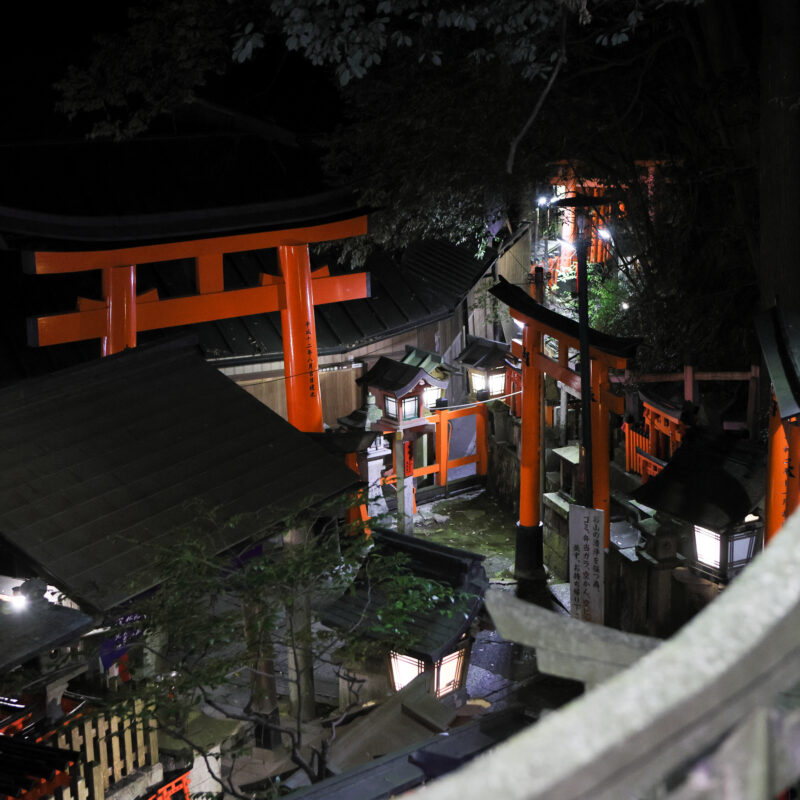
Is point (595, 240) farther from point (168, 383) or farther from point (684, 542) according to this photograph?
point (168, 383)

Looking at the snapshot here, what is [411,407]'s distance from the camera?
15.5 meters

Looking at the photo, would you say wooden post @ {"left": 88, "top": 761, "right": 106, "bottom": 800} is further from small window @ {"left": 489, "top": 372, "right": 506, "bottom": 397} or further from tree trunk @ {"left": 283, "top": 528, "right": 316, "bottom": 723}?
small window @ {"left": 489, "top": 372, "right": 506, "bottom": 397}

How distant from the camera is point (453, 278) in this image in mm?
20484

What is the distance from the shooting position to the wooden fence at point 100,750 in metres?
6.53

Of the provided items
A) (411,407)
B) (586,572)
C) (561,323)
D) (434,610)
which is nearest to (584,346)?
(561,323)

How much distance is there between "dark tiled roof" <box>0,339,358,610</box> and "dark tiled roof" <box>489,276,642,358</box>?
167 inches

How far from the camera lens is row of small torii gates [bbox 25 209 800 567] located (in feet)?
37.2

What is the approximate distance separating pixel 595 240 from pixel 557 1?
13.1 meters

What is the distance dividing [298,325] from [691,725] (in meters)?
11.9

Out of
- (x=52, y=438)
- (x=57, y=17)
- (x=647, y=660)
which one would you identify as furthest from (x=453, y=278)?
(x=647, y=660)

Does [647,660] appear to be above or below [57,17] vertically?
below

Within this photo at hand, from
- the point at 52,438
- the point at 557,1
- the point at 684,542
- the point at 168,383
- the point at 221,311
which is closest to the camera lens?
the point at 52,438

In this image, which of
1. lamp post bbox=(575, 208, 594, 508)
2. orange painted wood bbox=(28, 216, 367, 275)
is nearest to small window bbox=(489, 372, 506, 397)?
orange painted wood bbox=(28, 216, 367, 275)

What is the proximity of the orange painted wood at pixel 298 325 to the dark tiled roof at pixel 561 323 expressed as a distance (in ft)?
9.58
